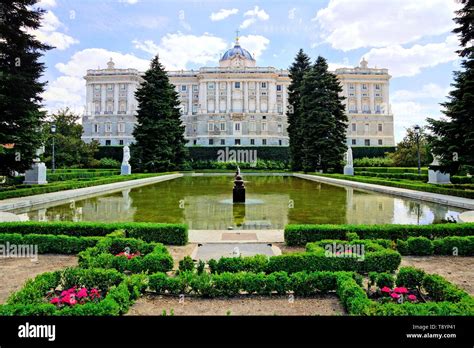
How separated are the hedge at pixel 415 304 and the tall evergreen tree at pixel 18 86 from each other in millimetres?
15342

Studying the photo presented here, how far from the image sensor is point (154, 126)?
3703 cm

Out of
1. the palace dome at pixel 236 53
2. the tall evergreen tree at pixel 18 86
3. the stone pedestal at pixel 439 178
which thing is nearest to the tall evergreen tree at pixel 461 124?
the stone pedestal at pixel 439 178

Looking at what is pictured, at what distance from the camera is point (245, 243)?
24.0ft

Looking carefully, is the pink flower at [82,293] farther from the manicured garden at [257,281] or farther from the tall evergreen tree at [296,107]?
the tall evergreen tree at [296,107]

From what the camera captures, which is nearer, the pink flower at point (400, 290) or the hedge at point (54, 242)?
the pink flower at point (400, 290)

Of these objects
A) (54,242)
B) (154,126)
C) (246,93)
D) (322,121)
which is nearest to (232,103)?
(246,93)

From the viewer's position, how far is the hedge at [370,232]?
7359mm

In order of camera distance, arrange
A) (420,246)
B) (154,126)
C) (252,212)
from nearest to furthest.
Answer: (420,246)
(252,212)
(154,126)

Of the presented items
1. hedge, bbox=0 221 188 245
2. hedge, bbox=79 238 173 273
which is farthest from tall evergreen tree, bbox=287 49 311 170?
hedge, bbox=79 238 173 273

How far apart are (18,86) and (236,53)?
69520 mm

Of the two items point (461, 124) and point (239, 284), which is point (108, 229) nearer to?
point (239, 284)

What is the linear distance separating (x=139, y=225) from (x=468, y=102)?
14.8m
